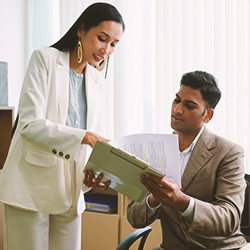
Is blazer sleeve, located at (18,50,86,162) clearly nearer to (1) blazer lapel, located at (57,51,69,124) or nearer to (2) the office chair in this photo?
(1) blazer lapel, located at (57,51,69,124)

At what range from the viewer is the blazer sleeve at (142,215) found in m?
1.28

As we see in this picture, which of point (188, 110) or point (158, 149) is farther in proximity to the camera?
point (188, 110)

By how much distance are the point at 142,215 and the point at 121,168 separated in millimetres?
433

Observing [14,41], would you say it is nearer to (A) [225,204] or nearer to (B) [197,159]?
(B) [197,159]

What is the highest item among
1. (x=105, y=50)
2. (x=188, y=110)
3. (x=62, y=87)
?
(x=105, y=50)

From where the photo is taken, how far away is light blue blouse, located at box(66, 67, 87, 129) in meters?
1.31

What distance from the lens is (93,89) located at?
1.41 meters

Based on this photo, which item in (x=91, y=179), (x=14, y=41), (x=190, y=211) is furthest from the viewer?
(x=14, y=41)

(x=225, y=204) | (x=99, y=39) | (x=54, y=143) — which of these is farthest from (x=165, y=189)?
(x=99, y=39)

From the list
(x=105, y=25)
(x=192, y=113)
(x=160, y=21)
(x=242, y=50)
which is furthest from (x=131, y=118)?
(x=105, y=25)

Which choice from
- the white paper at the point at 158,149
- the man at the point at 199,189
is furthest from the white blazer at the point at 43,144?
the man at the point at 199,189

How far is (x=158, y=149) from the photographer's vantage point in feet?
3.33

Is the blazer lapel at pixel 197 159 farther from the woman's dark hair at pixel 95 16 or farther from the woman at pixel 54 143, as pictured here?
the woman's dark hair at pixel 95 16

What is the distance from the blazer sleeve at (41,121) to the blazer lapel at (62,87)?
0.05 meters
